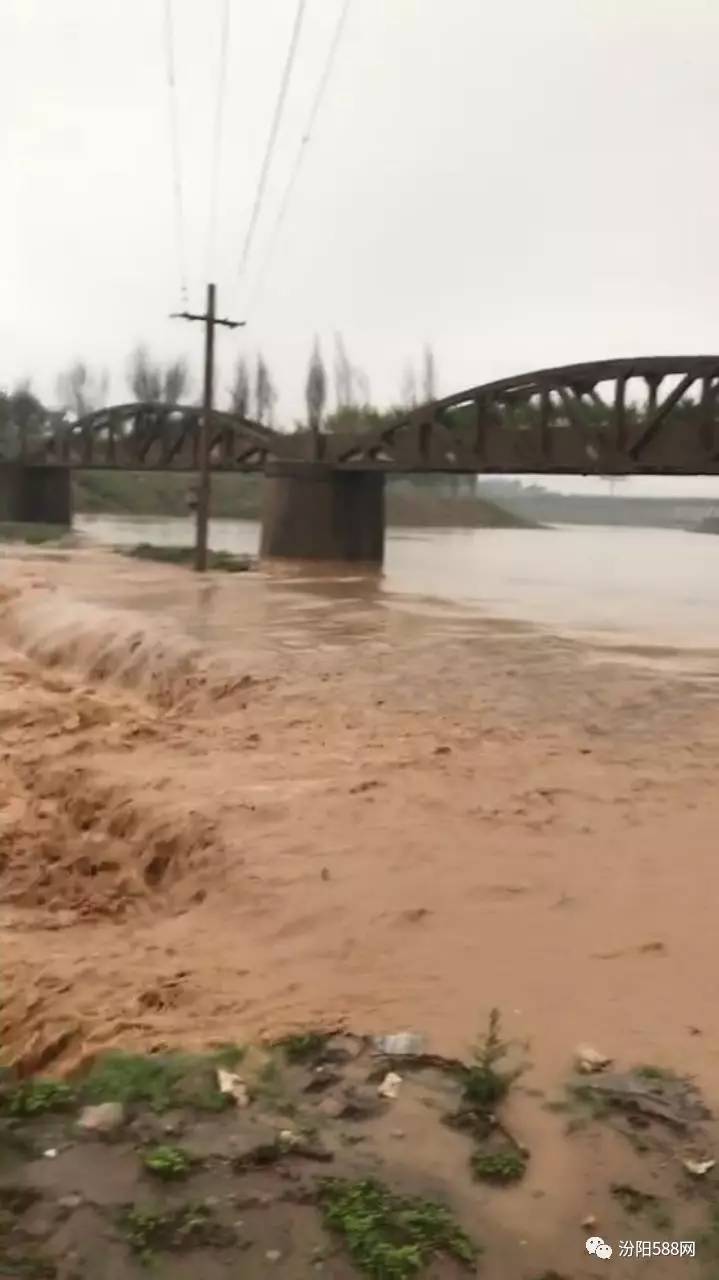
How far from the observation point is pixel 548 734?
37.2 feet

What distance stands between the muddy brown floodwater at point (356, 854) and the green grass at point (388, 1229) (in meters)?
0.39

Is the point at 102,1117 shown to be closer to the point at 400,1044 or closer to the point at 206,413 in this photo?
the point at 400,1044

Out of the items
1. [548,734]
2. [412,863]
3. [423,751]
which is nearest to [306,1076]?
[412,863]

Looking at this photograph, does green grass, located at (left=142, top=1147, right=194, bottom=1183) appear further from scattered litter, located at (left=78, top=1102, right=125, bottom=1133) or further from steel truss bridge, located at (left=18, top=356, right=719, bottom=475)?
steel truss bridge, located at (left=18, top=356, right=719, bottom=475)

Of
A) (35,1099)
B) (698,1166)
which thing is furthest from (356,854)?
(698,1166)

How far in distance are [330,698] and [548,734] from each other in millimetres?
2540

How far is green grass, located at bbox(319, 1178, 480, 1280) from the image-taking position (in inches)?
137

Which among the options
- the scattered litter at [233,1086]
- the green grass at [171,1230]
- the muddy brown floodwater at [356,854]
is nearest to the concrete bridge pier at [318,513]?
the muddy brown floodwater at [356,854]

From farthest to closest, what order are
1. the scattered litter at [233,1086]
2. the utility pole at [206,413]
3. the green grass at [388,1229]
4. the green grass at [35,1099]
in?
1. the utility pole at [206,413]
2. the scattered litter at [233,1086]
3. the green grass at [35,1099]
4. the green grass at [388,1229]

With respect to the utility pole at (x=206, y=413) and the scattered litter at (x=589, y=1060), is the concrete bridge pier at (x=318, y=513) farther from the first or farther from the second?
the scattered litter at (x=589, y=1060)

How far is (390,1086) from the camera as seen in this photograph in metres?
4.62

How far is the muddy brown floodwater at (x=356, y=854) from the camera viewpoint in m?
5.46

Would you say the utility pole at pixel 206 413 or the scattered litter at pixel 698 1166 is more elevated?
the utility pole at pixel 206 413

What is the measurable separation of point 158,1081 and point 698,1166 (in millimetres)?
1983
